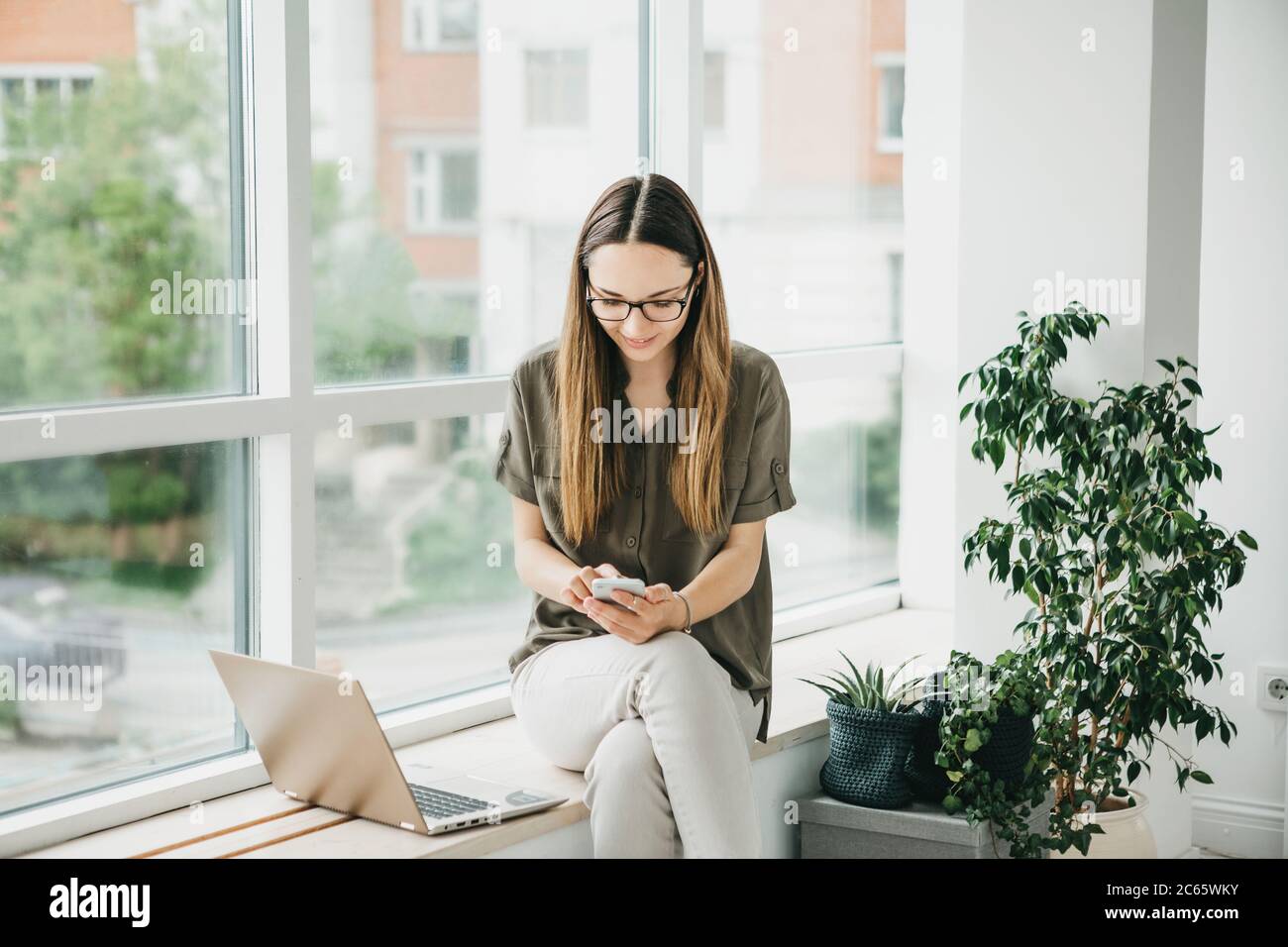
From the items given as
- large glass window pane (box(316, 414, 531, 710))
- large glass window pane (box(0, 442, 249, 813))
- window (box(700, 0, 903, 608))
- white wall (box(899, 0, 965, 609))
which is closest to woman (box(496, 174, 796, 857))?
large glass window pane (box(316, 414, 531, 710))

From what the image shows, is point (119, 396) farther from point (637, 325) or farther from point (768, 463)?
point (768, 463)

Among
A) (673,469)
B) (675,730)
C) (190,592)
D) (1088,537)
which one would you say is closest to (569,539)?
(673,469)

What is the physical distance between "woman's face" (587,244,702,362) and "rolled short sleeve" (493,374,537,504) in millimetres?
232

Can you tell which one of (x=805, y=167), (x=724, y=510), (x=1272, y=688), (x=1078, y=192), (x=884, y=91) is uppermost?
(x=884, y=91)

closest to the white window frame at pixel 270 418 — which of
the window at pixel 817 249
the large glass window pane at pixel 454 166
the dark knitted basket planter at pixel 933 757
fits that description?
the large glass window pane at pixel 454 166

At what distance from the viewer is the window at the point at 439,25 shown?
2.97 meters

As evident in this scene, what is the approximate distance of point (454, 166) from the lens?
10.2 ft

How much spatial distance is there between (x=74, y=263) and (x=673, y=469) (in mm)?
1006

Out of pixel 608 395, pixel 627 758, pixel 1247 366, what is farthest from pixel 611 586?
pixel 1247 366

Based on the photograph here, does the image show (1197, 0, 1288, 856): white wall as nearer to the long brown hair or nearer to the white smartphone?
the long brown hair

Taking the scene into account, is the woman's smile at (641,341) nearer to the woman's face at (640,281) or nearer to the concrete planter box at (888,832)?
the woman's face at (640,281)

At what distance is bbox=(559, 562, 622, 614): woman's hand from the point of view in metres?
2.42

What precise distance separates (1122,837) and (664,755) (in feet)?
4.14

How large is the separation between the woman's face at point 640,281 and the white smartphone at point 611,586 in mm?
388
